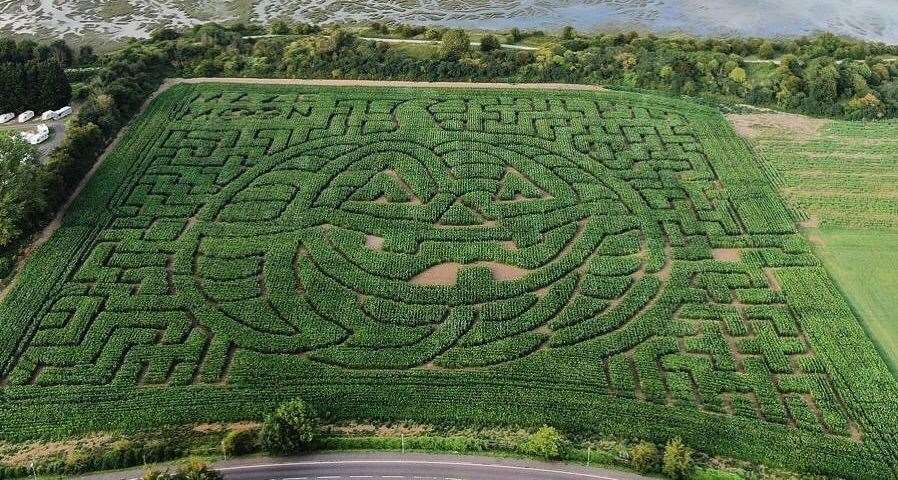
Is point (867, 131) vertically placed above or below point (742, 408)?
above

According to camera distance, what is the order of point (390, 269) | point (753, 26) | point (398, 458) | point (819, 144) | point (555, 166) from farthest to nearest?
1. point (753, 26)
2. point (819, 144)
3. point (555, 166)
4. point (390, 269)
5. point (398, 458)

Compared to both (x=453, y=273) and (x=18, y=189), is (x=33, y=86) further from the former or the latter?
(x=453, y=273)

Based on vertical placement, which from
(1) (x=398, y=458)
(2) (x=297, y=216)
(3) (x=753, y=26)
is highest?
(3) (x=753, y=26)

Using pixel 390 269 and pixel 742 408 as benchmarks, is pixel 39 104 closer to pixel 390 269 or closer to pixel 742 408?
pixel 390 269

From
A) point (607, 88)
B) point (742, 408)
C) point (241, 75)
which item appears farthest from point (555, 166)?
point (241, 75)

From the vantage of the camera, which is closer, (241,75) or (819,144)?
(819,144)

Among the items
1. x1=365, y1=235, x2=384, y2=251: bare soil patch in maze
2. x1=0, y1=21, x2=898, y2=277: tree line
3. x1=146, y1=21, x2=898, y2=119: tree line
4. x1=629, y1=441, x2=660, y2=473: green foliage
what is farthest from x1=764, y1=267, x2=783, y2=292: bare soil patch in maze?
x1=365, y1=235, x2=384, y2=251: bare soil patch in maze

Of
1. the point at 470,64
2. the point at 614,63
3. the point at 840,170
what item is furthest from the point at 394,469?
the point at 614,63
